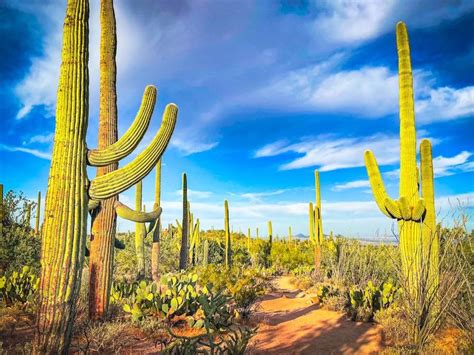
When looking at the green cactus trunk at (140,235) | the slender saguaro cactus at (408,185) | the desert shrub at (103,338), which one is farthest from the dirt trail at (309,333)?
the green cactus trunk at (140,235)

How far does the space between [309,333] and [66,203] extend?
624 cm

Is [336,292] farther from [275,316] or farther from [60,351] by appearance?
[60,351]

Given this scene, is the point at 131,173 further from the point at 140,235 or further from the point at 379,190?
the point at 140,235

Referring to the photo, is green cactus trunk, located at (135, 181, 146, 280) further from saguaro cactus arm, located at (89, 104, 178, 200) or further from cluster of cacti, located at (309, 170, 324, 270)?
saguaro cactus arm, located at (89, 104, 178, 200)

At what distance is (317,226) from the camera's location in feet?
64.6

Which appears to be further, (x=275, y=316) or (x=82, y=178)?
(x=275, y=316)

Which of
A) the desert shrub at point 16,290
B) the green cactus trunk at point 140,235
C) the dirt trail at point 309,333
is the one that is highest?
the green cactus trunk at point 140,235

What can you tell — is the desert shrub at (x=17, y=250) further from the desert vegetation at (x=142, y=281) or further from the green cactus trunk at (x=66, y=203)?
the green cactus trunk at (x=66, y=203)

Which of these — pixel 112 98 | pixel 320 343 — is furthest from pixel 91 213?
pixel 320 343

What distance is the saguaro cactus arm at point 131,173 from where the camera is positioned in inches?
213

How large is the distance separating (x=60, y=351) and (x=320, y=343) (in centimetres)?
513

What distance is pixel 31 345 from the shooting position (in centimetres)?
497

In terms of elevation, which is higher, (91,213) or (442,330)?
(91,213)

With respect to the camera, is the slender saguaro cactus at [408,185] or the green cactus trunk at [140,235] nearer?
the slender saguaro cactus at [408,185]
